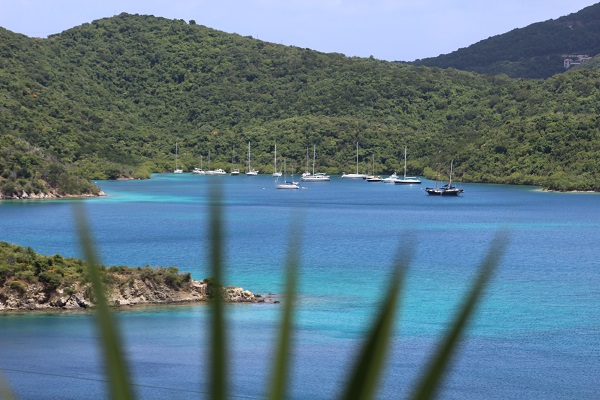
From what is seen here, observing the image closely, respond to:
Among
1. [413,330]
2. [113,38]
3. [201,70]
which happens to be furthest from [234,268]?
[113,38]

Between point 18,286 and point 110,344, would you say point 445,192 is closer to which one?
point 18,286

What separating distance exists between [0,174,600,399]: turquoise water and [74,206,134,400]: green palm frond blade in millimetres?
88

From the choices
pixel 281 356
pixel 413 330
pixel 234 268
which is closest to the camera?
pixel 281 356

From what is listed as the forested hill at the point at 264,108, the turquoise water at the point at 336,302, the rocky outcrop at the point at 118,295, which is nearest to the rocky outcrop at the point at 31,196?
the turquoise water at the point at 336,302

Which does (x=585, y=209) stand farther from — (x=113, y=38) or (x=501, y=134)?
(x=113, y=38)

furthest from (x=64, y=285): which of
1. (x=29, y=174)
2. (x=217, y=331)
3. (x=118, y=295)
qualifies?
(x=29, y=174)

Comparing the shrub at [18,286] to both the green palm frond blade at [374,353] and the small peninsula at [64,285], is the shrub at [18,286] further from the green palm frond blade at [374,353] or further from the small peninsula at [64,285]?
the green palm frond blade at [374,353]

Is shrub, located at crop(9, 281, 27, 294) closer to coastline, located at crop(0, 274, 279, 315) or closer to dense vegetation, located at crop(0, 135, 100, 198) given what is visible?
coastline, located at crop(0, 274, 279, 315)

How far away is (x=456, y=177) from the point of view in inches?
4309

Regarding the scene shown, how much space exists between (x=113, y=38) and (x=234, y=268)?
134m

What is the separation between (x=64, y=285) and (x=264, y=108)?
119m

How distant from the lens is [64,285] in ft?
82.3

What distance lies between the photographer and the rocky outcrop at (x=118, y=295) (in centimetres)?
2475

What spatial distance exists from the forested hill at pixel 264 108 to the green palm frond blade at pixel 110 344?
82.0 meters
